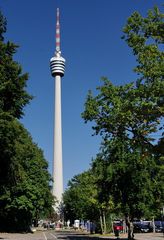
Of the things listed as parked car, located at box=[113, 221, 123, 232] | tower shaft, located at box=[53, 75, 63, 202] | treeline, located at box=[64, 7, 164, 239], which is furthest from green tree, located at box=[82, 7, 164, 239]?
tower shaft, located at box=[53, 75, 63, 202]

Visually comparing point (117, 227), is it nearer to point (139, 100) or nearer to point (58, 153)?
point (139, 100)

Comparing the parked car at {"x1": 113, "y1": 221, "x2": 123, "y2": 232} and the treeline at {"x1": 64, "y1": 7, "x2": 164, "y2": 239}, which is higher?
the treeline at {"x1": 64, "y1": 7, "x2": 164, "y2": 239}

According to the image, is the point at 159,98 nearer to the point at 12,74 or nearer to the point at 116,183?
the point at 12,74

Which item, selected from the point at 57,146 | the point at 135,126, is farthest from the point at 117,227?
the point at 57,146

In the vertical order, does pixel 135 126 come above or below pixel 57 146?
below

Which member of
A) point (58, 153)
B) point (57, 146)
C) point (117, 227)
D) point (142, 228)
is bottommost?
point (117, 227)

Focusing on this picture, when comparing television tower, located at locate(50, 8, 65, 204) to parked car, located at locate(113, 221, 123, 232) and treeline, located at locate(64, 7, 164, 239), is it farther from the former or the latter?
treeline, located at locate(64, 7, 164, 239)

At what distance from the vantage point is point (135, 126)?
77.4 ft

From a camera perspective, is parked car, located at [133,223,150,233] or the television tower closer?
parked car, located at [133,223,150,233]

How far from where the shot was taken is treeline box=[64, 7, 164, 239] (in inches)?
838

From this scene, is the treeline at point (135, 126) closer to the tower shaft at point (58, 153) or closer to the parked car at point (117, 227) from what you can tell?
the parked car at point (117, 227)

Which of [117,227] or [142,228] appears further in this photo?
[142,228]

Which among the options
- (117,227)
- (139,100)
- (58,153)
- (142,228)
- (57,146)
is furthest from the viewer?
(57,146)

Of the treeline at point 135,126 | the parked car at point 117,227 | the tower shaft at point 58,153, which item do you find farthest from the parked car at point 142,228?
the tower shaft at point 58,153
